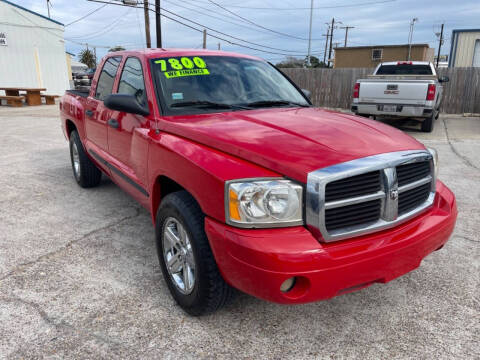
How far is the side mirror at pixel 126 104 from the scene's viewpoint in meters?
2.84

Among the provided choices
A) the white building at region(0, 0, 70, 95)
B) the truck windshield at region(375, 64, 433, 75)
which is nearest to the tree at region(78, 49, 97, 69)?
the white building at region(0, 0, 70, 95)

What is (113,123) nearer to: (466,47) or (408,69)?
(408,69)

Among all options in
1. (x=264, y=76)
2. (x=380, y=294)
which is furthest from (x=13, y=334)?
(x=264, y=76)

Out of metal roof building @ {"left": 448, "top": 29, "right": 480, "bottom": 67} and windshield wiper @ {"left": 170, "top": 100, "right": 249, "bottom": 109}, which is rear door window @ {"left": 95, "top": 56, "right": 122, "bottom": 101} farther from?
metal roof building @ {"left": 448, "top": 29, "right": 480, "bottom": 67}

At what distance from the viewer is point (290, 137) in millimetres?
2248

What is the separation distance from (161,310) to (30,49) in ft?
77.5

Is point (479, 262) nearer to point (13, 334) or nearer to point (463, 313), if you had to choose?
point (463, 313)

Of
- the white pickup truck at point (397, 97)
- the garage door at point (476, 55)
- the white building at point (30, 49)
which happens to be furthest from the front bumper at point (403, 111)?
the white building at point (30, 49)

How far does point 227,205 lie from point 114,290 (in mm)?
1348

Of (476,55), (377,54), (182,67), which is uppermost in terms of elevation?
(377,54)

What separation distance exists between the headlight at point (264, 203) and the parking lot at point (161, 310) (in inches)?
31.8

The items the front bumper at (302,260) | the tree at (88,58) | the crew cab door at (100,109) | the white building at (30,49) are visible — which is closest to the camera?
the front bumper at (302,260)

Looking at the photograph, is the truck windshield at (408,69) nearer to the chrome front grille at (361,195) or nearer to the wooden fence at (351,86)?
the wooden fence at (351,86)

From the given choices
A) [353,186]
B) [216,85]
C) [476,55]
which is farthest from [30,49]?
[476,55]
